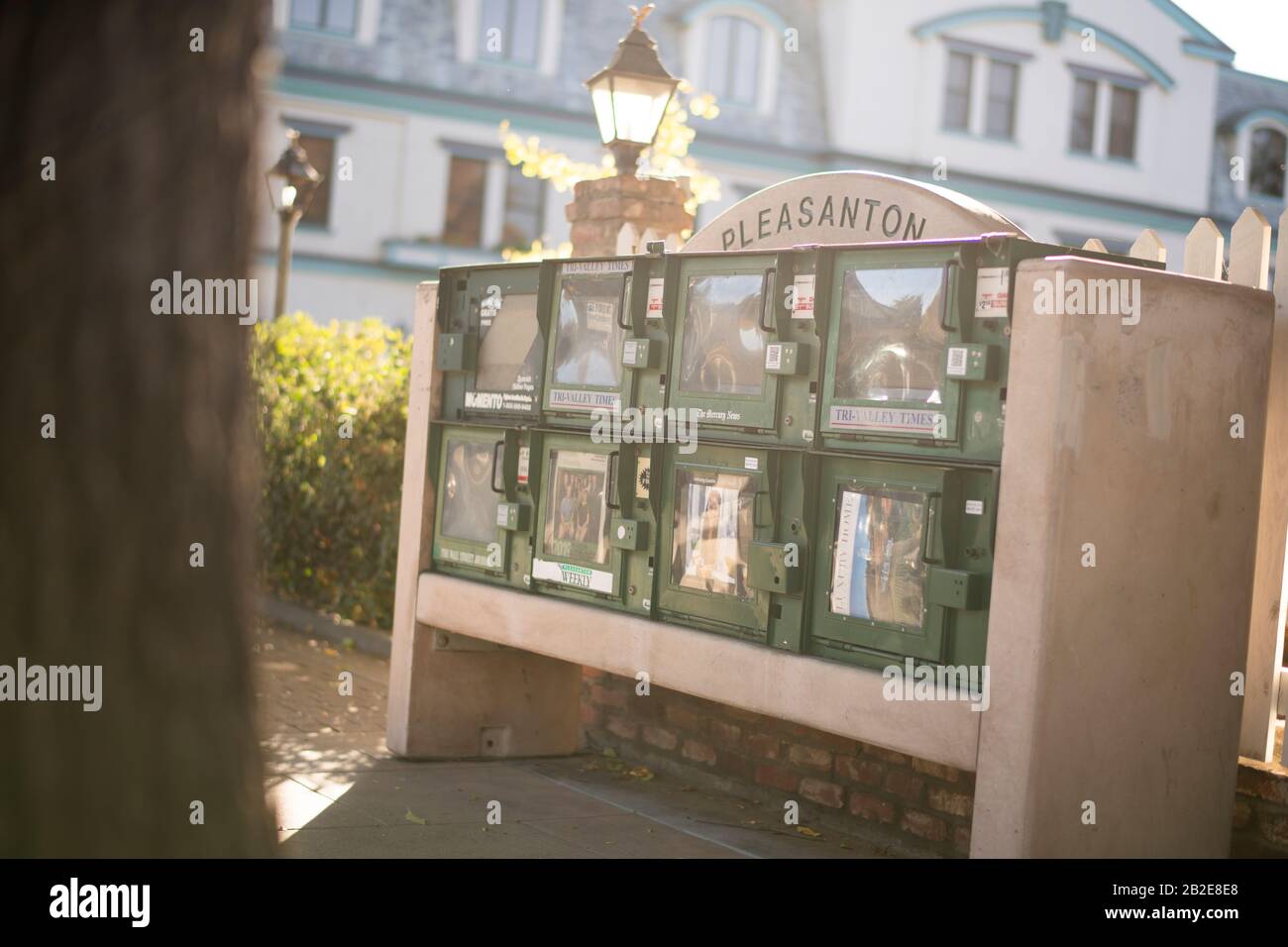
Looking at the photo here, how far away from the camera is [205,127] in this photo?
2.54 meters

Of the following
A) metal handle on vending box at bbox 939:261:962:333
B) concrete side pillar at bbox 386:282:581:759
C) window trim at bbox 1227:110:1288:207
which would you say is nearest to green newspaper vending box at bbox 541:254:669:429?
concrete side pillar at bbox 386:282:581:759

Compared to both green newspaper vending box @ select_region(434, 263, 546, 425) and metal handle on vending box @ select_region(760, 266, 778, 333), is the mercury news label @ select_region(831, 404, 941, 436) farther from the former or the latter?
green newspaper vending box @ select_region(434, 263, 546, 425)

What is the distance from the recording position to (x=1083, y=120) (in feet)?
100

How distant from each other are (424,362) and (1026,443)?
12.1 feet

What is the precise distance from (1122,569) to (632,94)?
453cm

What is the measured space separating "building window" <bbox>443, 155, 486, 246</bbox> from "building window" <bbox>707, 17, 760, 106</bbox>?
4755 mm

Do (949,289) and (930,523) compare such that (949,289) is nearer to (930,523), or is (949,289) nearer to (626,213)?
(930,523)

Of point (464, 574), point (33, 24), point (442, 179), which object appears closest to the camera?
point (33, 24)

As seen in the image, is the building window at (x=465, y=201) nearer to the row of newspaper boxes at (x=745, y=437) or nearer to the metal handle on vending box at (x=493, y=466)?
the row of newspaper boxes at (x=745, y=437)

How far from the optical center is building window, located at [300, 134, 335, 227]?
87.5ft

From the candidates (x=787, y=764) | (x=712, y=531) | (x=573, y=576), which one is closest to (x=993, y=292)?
(x=712, y=531)

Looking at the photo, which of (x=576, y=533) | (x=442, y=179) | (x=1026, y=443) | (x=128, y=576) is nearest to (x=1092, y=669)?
(x=1026, y=443)
